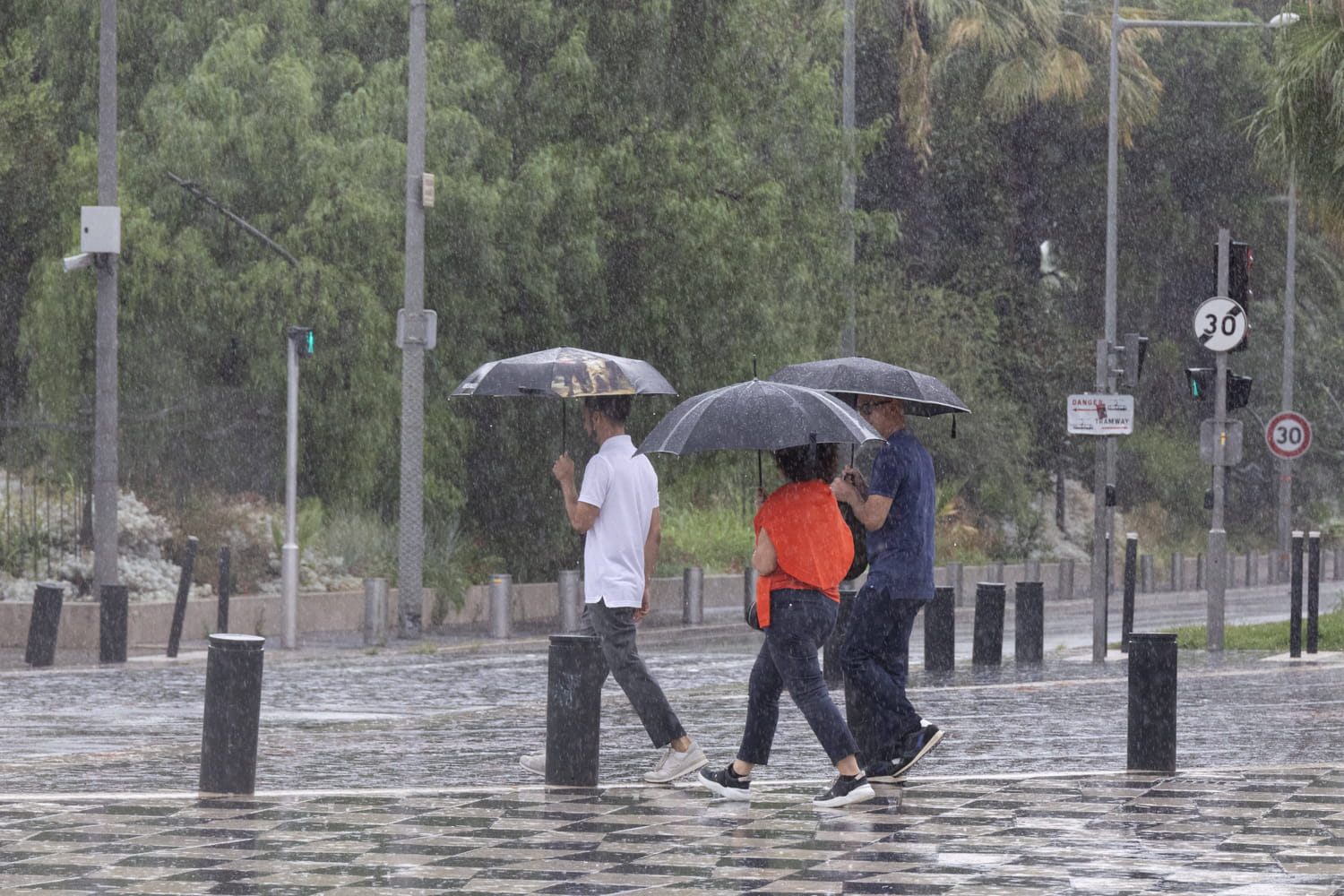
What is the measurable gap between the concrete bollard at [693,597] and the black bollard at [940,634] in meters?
8.27

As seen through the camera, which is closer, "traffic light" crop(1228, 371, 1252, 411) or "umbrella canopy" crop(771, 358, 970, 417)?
"umbrella canopy" crop(771, 358, 970, 417)

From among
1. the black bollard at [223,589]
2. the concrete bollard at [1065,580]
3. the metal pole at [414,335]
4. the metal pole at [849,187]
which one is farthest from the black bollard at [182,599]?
the concrete bollard at [1065,580]

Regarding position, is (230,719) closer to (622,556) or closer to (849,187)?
(622,556)

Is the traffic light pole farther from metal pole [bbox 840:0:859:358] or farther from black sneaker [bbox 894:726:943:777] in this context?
black sneaker [bbox 894:726:943:777]

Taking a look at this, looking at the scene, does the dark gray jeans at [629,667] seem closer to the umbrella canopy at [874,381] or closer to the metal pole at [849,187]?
the umbrella canopy at [874,381]

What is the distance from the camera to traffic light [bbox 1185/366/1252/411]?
2145 cm

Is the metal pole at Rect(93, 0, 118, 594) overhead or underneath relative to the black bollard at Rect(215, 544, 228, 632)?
overhead

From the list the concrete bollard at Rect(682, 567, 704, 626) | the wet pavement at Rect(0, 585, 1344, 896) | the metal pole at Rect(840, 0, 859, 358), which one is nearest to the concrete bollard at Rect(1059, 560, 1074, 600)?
the metal pole at Rect(840, 0, 859, 358)

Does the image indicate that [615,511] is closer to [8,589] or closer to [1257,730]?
[1257,730]

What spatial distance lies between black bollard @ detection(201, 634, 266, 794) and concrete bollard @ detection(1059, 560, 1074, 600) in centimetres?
2816

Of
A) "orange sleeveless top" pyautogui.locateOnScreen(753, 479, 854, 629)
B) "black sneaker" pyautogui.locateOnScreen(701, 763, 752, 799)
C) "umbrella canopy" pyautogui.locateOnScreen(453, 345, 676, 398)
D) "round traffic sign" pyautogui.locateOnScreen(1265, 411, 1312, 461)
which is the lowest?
"black sneaker" pyautogui.locateOnScreen(701, 763, 752, 799)

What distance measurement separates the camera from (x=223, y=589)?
816 inches

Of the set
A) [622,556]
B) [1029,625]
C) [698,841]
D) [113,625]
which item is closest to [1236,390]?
[1029,625]

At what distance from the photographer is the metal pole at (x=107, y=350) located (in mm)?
21328
